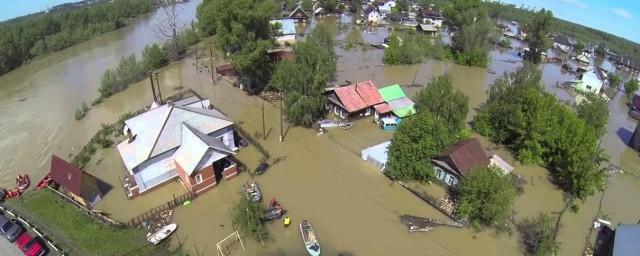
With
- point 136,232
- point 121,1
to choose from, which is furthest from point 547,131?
point 121,1

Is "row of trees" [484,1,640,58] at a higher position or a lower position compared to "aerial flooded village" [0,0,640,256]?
higher

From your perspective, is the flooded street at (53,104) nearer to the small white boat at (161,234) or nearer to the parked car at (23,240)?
the parked car at (23,240)

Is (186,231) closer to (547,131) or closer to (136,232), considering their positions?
(136,232)

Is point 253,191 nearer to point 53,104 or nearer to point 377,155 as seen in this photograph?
point 377,155

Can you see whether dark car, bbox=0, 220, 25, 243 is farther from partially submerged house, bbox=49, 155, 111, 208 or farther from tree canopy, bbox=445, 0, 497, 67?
tree canopy, bbox=445, 0, 497, 67

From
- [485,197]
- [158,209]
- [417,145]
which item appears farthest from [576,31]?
[158,209]

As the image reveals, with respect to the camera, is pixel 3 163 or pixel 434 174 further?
pixel 3 163

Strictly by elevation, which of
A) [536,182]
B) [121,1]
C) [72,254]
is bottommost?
[72,254]

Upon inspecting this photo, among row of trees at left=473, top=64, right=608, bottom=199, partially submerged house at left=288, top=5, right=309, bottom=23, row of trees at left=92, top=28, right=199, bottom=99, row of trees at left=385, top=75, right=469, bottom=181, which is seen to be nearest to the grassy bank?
row of trees at left=385, top=75, right=469, bottom=181
